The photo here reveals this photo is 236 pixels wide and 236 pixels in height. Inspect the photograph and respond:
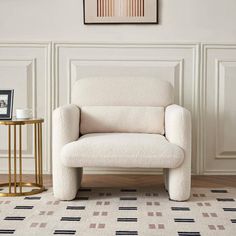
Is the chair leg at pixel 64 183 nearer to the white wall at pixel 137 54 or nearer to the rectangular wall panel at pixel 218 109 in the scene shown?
the white wall at pixel 137 54

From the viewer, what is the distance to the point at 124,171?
12.4 ft

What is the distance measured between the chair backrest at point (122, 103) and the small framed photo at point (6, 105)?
17.8 inches

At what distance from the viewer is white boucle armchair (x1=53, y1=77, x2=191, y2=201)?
2713 mm

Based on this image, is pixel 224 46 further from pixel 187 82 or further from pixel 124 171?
pixel 124 171

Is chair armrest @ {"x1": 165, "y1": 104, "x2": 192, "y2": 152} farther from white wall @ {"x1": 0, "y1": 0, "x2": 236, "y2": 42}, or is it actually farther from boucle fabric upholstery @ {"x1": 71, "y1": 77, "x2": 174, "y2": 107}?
white wall @ {"x1": 0, "y1": 0, "x2": 236, "y2": 42}

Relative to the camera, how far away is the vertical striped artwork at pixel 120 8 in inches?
146

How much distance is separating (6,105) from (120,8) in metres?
1.24

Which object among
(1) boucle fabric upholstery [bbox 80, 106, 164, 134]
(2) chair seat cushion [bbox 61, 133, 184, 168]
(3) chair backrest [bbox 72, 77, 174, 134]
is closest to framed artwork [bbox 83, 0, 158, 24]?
(3) chair backrest [bbox 72, 77, 174, 134]

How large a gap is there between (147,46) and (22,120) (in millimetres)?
1254

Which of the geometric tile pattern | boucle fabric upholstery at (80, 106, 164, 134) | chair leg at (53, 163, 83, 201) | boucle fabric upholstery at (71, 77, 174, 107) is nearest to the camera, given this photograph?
the geometric tile pattern

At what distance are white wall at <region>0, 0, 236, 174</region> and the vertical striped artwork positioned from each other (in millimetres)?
94

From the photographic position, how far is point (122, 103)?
3.31 meters

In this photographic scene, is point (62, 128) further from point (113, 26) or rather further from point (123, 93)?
point (113, 26)

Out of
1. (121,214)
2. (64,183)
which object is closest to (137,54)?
(64,183)
